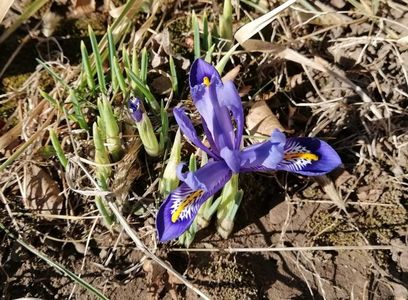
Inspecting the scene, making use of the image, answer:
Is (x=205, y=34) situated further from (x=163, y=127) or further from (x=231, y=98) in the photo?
(x=231, y=98)

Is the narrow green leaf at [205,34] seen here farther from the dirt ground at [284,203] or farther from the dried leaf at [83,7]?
the dried leaf at [83,7]

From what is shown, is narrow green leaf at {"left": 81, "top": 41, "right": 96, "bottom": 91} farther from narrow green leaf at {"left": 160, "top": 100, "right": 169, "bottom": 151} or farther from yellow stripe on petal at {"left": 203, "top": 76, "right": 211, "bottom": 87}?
yellow stripe on petal at {"left": 203, "top": 76, "right": 211, "bottom": 87}

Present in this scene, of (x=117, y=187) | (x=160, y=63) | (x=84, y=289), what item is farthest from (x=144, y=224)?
(x=160, y=63)

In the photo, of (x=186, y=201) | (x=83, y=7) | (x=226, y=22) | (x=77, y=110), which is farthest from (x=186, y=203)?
(x=83, y=7)

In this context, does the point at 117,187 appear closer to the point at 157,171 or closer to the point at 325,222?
the point at 157,171

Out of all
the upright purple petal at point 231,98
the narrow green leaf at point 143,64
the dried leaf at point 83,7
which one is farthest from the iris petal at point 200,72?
the dried leaf at point 83,7

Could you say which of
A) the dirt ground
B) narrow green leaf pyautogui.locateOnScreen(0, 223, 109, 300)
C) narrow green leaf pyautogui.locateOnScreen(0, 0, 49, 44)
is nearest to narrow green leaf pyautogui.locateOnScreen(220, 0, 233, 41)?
the dirt ground
